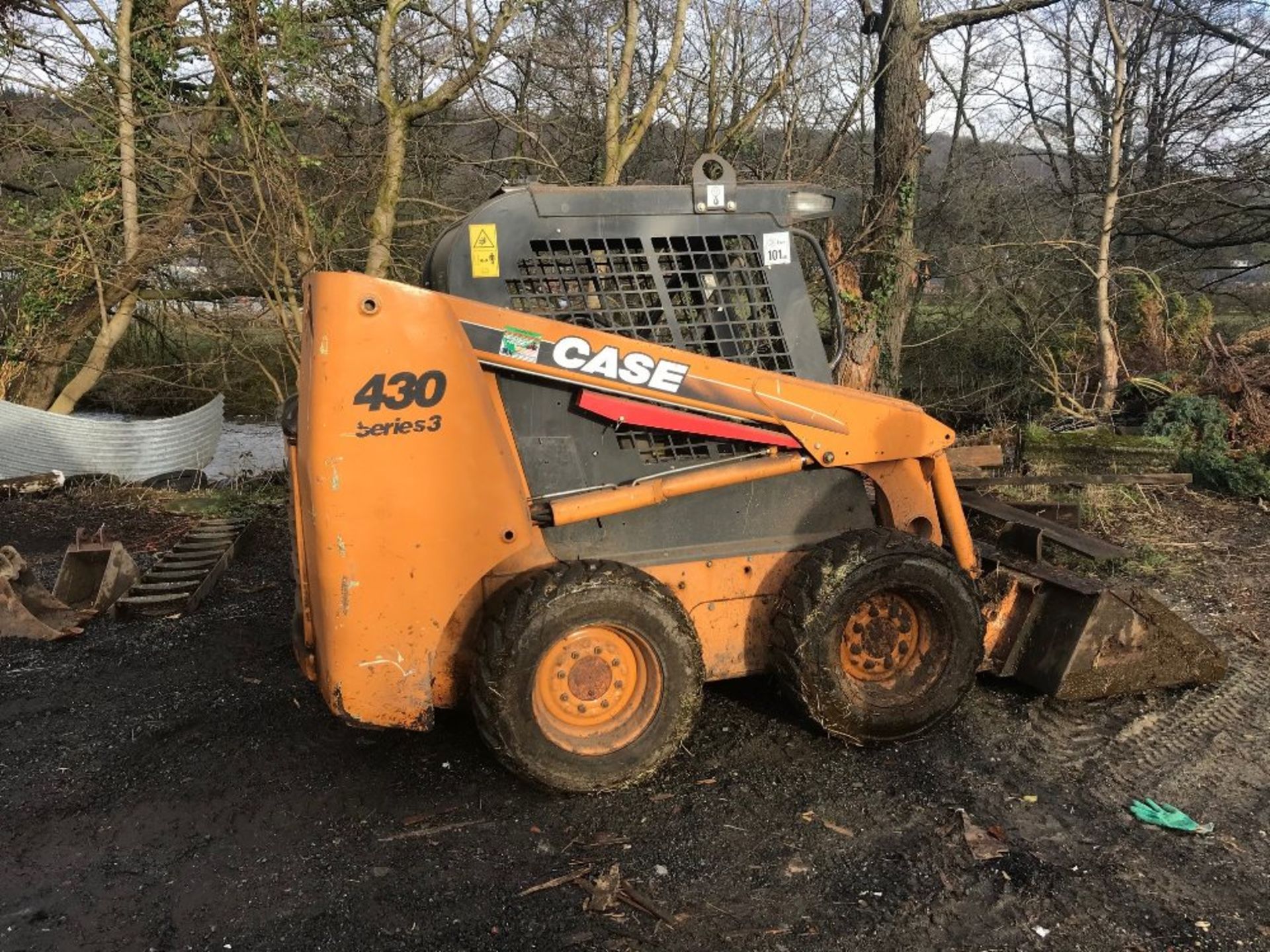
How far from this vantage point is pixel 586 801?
3260 mm

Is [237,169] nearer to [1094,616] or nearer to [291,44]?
[291,44]

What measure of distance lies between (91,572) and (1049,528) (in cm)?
560

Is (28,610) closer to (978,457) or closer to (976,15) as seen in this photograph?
(978,457)

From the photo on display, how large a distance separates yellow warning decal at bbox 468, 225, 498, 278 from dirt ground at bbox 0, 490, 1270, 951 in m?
1.84

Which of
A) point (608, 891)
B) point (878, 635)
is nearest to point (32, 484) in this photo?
point (608, 891)

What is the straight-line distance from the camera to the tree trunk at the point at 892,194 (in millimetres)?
9609

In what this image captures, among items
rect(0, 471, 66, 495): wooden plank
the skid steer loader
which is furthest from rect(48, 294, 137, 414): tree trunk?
the skid steer loader

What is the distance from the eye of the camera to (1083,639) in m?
3.82

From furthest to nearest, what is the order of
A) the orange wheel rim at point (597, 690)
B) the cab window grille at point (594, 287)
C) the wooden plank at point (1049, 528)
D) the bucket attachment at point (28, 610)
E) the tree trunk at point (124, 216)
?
1. the tree trunk at point (124, 216)
2. the bucket attachment at point (28, 610)
3. the wooden plank at point (1049, 528)
4. the cab window grille at point (594, 287)
5. the orange wheel rim at point (597, 690)

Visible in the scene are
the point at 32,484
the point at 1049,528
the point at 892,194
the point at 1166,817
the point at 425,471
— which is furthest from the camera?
the point at 892,194

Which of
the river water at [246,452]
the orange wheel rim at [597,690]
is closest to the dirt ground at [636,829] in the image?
the orange wheel rim at [597,690]

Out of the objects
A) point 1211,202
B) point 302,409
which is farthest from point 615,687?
point 1211,202

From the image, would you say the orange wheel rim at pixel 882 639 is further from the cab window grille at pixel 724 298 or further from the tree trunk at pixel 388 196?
the tree trunk at pixel 388 196

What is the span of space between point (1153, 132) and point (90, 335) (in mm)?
16337
